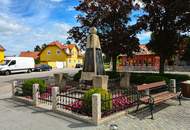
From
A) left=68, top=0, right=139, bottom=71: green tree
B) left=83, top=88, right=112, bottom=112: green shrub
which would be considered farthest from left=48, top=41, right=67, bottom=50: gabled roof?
left=83, top=88, right=112, bottom=112: green shrub

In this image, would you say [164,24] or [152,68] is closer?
[164,24]

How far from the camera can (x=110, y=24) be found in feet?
76.5

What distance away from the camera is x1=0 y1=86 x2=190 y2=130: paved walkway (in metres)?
7.63

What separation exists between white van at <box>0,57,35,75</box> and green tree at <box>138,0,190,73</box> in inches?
889

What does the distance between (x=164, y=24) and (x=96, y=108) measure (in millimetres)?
13990

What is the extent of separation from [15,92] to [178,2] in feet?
40.2

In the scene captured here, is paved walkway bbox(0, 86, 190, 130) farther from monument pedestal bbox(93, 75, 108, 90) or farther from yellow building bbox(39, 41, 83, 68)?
yellow building bbox(39, 41, 83, 68)

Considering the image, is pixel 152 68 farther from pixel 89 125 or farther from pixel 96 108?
pixel 89 125

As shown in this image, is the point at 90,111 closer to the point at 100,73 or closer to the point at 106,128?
the point at 106,128

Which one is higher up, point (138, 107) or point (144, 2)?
point (144, 2)

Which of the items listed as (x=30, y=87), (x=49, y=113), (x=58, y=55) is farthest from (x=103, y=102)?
(x=58, y=55)

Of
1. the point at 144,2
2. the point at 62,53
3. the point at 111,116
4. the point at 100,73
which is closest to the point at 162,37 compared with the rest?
the point at 144,2

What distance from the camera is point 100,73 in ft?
50.1

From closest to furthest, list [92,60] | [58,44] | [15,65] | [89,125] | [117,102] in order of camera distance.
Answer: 1. [89,125]
2. [117,102]
3. [92,60]
4. [15,65]
5. [58,44]
